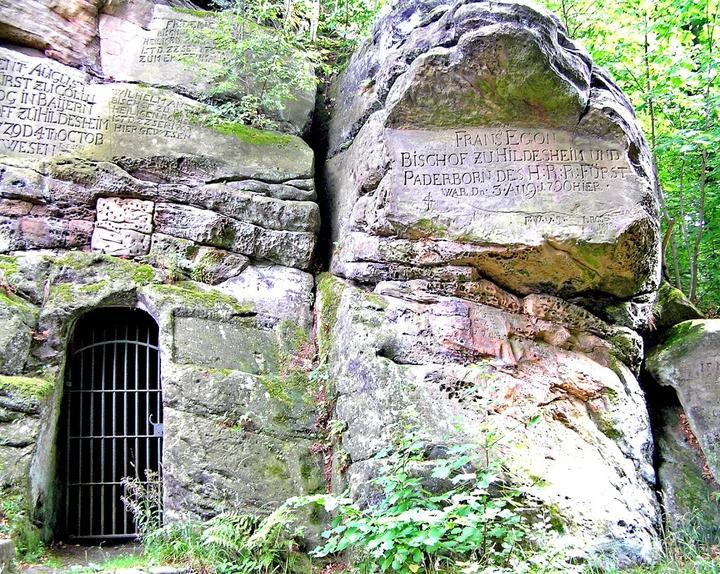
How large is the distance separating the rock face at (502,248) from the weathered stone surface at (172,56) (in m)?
1.32

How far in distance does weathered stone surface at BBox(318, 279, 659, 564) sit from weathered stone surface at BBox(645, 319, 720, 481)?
1.74 ft

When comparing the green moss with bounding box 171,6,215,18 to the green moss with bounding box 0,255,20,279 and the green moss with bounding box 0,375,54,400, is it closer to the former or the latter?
the green moss with bounding box 0,255,20,279

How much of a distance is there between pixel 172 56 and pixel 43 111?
162 centimetres

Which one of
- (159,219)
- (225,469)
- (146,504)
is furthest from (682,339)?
(159,219)

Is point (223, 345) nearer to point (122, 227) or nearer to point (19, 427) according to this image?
point (122, 227)

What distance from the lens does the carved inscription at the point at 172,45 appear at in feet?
25.1

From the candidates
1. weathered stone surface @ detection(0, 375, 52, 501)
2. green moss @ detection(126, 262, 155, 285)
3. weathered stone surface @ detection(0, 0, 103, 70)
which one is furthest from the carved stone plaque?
weathered stone surface @ detection(0, 0, 103, 70)

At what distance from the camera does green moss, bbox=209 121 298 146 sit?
289 inches

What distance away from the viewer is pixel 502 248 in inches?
246

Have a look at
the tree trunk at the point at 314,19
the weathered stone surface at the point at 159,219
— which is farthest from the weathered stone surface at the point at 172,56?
the weathered stone surface at the point at 159,219

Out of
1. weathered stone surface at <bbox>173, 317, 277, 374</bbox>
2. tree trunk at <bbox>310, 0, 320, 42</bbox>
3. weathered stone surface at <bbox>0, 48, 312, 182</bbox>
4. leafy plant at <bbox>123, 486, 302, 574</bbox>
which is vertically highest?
tree trunk at <bbox>310, 0, 320, 42</bbox>

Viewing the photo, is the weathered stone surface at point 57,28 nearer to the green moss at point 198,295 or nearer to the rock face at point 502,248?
the green moss at point 198,295

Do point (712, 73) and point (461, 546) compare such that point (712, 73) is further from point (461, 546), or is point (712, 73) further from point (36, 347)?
point (36, 347)

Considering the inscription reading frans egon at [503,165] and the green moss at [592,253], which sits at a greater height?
the inscription reading frans egon at [503,165]
